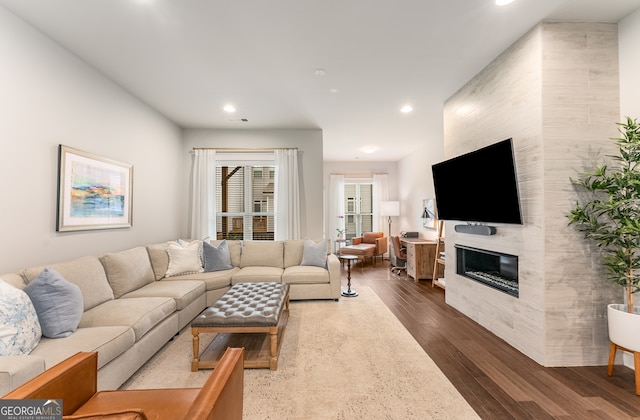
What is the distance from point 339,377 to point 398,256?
4461mm

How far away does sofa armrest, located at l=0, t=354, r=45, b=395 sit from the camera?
4.22ft

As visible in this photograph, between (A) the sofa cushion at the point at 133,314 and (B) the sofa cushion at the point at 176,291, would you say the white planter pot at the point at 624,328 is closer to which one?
(A) the sofa cushion at the point at 133,314

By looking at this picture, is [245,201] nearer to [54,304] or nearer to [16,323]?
[54,304]

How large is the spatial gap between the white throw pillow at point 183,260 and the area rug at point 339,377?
916 mm

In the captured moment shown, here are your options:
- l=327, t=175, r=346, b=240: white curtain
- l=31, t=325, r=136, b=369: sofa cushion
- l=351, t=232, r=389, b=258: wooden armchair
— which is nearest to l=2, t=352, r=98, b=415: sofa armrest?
l=31, t=325, r=136, b=369: sofa cushion

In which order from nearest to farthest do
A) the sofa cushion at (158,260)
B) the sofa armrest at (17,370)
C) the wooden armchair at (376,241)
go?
the sofa armrest at (17,370)
the sofa cushion at (158,260)
the wooden armchair at (376,241)

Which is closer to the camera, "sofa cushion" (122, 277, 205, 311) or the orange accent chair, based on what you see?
"sofa cushion" (122, 277, 205, 311)

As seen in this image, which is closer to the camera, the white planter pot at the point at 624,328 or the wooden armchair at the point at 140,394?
the wooden armchair at the point at 140,394

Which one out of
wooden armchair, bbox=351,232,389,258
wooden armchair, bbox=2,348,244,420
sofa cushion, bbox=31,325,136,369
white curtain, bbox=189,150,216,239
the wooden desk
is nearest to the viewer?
wooden armchair, bbox=2,348,244,420

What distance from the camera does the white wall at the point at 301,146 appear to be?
5.21 metres

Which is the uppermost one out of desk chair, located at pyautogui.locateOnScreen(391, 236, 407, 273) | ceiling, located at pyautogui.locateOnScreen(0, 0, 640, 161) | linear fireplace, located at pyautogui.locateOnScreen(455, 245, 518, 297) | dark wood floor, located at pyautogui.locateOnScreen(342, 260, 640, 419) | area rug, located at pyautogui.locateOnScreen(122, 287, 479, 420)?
Answer: ceiling, located at pyautogui.locateOnScreen(0, 0, 640, 161)

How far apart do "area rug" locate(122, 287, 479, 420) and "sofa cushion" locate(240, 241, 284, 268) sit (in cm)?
142

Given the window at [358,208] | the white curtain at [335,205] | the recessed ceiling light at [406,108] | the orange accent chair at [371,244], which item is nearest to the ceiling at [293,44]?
the recessed ceiling light at [406,108]

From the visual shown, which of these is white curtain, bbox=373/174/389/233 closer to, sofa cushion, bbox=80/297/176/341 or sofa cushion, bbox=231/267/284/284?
sofa cushion, bbox=231/267/284/284
